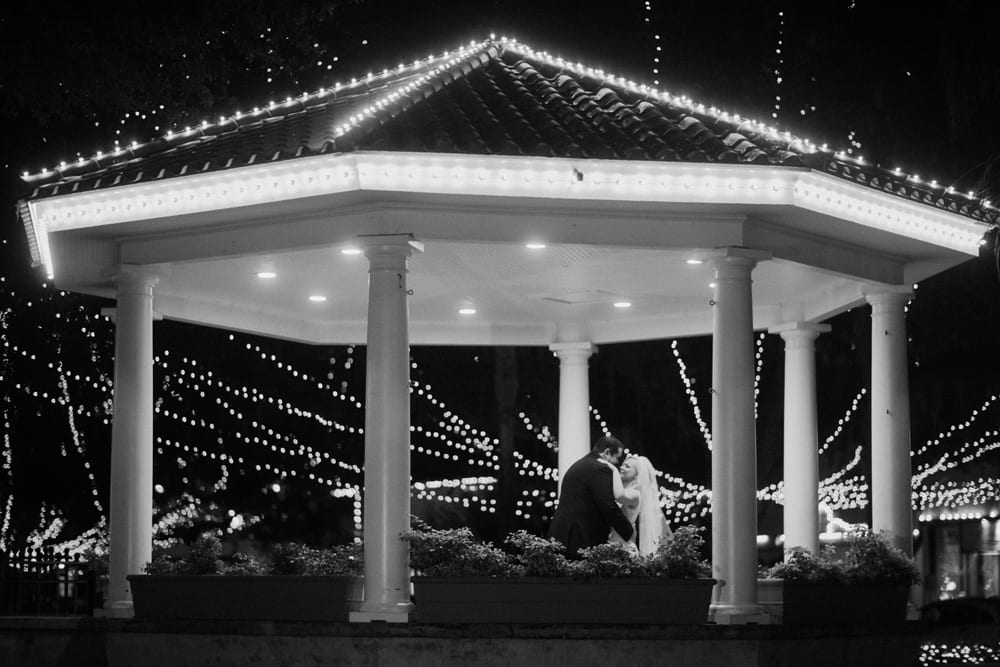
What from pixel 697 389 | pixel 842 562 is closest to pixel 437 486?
pixel 697 389

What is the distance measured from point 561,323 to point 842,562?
7604 millimetres

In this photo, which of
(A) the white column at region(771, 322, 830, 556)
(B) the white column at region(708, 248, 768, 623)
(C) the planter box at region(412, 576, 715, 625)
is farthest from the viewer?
(A) the white column at region(771, 322, 830, 556)

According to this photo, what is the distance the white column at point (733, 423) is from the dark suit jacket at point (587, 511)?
1.62 meters

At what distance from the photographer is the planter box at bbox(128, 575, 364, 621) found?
51.8 feet

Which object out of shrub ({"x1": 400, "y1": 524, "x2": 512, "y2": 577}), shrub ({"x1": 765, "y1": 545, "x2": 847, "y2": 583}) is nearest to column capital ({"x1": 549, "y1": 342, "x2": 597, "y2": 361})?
shrub ({"x1": 765, "y1": 545, "x2": 847, "y2": 583})

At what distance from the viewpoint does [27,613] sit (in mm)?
18766

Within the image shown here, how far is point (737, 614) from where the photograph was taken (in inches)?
622

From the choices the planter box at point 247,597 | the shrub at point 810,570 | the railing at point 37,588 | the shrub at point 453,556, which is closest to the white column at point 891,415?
the shrub at point 810,570

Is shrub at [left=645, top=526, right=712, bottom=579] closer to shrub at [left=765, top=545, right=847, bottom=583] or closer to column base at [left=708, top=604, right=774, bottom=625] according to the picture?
column base at [left=708, top=604, right=774, bottom=625]

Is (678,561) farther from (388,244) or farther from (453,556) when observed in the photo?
(388,244)

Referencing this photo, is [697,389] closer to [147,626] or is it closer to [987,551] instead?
[987,551]

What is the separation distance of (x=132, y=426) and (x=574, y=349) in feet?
26.7

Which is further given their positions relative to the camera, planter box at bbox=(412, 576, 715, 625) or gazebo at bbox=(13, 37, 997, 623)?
gazebo at bbox=(13, 37, 997, 623)

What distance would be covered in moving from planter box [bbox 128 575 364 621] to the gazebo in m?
0.47
